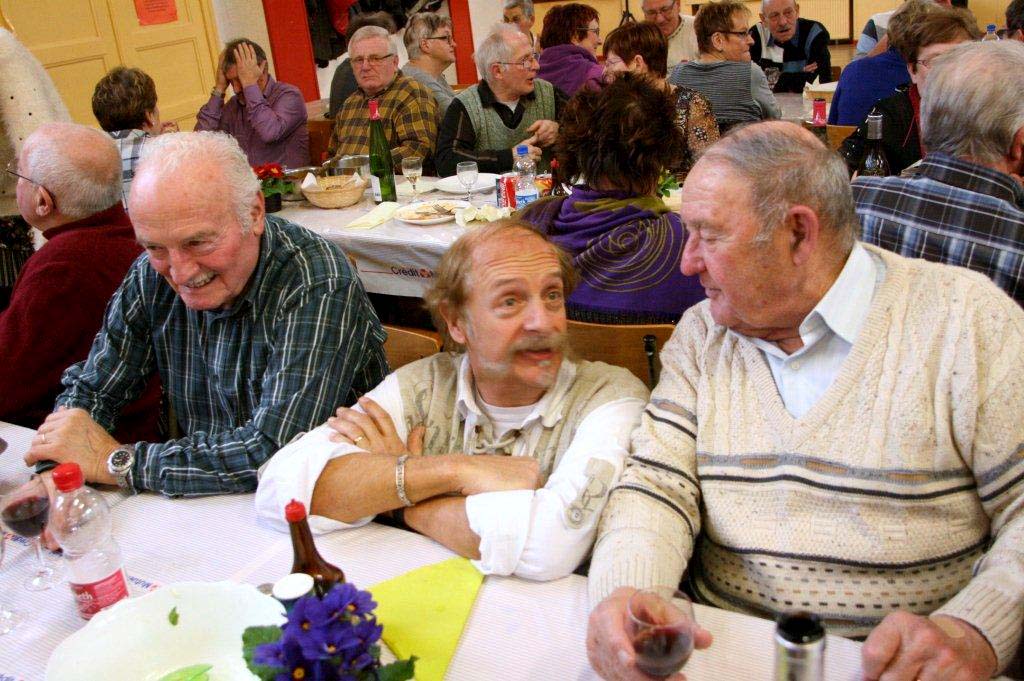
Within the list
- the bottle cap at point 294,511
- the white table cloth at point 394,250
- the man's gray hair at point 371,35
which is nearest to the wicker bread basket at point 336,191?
the white table cloth at point 394,250

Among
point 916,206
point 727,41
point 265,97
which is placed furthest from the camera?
point 265,97

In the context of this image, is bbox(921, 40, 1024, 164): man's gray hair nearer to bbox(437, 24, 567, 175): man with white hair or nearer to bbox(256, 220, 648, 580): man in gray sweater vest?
Answer: bbox(256, 220, 648, 580): man in gray sweater vest

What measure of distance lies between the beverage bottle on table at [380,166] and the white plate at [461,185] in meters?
0.24

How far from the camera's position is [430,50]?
5.48 meters

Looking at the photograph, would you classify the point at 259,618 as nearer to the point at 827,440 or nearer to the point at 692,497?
the point at 692,497

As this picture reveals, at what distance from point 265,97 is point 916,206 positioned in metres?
4.14

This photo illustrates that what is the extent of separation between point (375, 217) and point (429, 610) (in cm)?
258

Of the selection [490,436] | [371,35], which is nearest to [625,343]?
[490,436]

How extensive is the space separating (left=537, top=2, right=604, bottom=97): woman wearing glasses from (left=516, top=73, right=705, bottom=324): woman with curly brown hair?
2.75 m

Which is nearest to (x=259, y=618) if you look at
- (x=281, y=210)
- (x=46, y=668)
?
(x=46, y=668)

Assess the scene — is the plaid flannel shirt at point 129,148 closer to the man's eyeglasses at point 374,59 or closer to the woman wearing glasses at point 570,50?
the man's eyeglasses at point 374,59

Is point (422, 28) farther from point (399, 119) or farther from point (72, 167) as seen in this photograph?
point (72, 167)

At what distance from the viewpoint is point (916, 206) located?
2.04m

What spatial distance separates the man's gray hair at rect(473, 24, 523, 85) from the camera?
4527 millimetres
